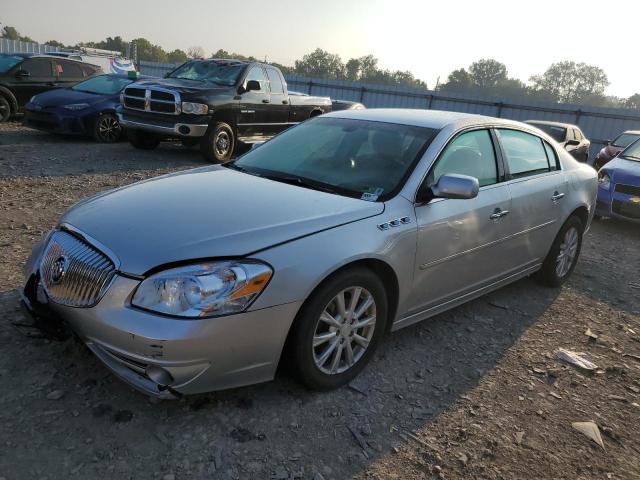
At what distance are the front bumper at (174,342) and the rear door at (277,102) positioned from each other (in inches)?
353

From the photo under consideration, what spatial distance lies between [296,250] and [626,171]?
7.40 metres

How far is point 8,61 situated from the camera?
40.2 feet

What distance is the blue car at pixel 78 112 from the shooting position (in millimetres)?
10625

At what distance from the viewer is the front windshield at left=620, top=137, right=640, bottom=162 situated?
28.5 ft

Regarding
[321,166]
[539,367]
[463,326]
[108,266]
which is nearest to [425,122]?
[321,166]

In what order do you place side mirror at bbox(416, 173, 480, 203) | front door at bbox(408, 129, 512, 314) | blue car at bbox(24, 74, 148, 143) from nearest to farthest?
side mirror at bbox(416, 173, 480, 203) < front door at bbox(408, 129, 512, 314) < blue car at bbox(24, 74, 148, 143)

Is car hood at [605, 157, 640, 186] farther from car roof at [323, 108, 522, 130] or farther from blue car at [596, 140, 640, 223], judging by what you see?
car roof at [323, 108, 522, 130]

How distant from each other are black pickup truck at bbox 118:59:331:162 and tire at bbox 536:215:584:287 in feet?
22.1

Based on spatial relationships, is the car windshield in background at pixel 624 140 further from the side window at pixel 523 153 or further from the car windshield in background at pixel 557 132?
the side window at pixel 523 153

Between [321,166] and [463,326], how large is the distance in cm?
168

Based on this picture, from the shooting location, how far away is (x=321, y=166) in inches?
143

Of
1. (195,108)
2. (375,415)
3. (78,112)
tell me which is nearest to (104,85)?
(78,112)

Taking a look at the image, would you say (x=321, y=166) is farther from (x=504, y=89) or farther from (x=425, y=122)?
(x=504, y=89)

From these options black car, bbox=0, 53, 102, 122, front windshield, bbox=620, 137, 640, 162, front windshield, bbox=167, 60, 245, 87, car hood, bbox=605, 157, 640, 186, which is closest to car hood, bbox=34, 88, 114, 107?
front windshield, bbox=167, 60, 245, 87
